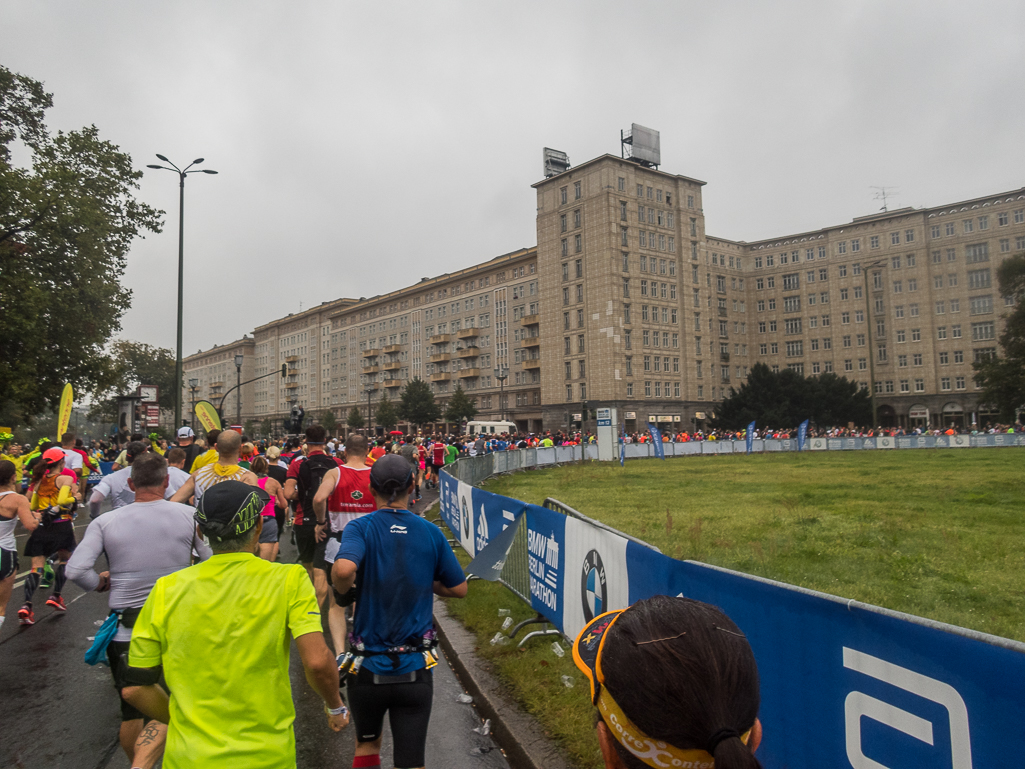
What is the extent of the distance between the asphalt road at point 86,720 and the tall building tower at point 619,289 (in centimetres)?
6175

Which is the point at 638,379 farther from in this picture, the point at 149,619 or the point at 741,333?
the point at 149,619

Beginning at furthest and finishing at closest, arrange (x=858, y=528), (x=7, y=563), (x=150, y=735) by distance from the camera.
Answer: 1. (x=858, y=528)
2. (x=7, y=563)
3. (x=150, y=735)

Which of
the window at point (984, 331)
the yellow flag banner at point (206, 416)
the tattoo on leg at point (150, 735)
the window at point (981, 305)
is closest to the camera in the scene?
the tattoo on leg at point (150, 735)

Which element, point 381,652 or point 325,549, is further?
point 325,549

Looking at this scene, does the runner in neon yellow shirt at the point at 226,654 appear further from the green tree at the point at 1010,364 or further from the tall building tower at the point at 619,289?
the tall building tower at the point at 619,289

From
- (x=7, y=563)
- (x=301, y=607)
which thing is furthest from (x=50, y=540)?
(x=301, y=607)

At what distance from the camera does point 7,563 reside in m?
6.23

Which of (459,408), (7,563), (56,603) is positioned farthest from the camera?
(459,408)

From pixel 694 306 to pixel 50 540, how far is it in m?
74.0

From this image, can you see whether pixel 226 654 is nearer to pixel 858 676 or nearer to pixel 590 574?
pixel 858 676

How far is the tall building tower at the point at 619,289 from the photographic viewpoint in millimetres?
69188

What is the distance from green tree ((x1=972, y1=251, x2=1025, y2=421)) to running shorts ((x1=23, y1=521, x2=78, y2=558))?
47.7m

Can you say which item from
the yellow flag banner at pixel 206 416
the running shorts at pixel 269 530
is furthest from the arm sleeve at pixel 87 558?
the yellow flag banner at pixel 206 416

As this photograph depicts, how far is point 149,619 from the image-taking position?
2.48 m
